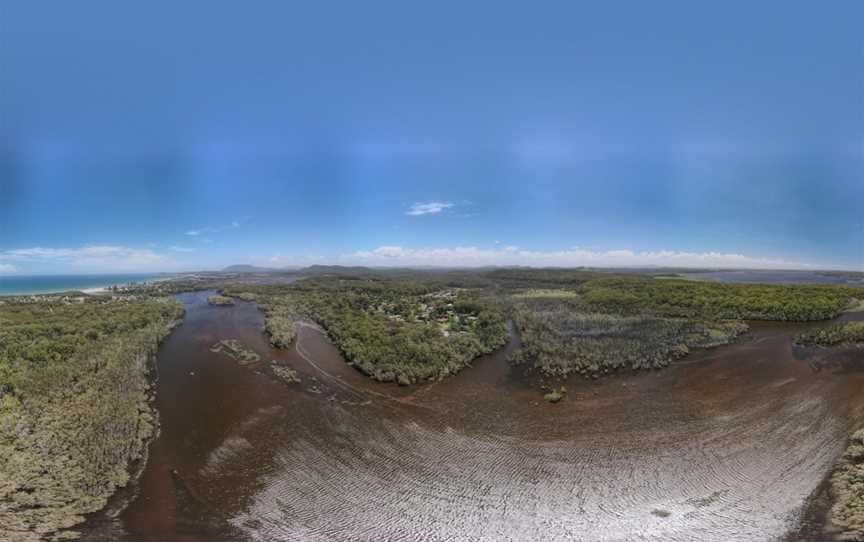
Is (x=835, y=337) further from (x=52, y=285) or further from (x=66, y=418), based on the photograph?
(x=52, y=285)

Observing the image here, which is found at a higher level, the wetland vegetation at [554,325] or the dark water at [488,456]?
the wetland vegetation at [554,325]

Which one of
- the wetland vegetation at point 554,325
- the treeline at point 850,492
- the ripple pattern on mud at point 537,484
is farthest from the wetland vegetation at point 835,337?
the treeline at point 850,492

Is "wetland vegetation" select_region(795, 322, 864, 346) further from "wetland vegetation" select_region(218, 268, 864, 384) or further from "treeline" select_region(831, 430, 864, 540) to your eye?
"treeline" select_region(831, 430, 864, 540)

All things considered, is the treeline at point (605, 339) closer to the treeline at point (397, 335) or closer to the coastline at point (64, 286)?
the treeline at point (397, 335)

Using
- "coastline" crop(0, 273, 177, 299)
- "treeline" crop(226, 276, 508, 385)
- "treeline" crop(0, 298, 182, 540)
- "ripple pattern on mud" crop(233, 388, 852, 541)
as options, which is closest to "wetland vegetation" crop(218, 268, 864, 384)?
"treeline" crop(226, 276, 508, 385)

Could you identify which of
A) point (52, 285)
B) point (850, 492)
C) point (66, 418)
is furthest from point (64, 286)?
point (850, 492)

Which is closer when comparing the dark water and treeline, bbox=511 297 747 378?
the dark water

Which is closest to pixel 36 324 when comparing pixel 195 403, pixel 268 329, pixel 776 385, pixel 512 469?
pixel 268 329
